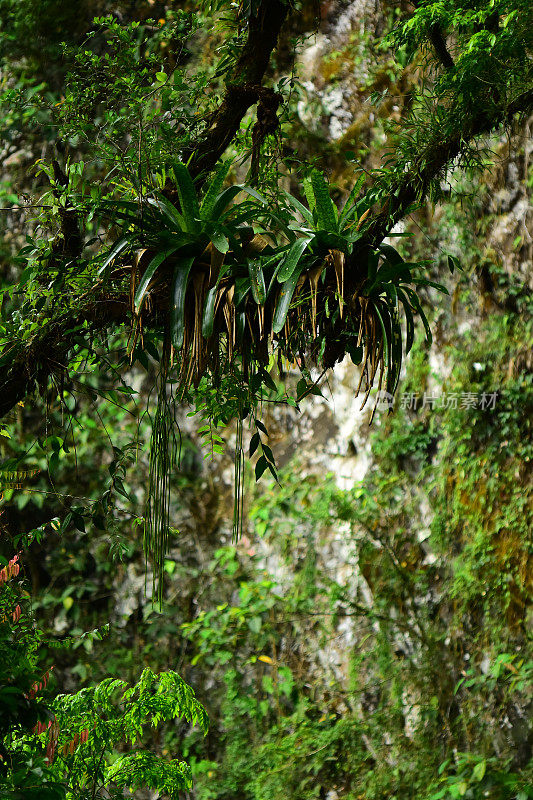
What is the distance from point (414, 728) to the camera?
3123mm

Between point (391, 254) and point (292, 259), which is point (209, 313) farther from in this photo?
point (391, 254)

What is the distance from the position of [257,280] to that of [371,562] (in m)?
2.20

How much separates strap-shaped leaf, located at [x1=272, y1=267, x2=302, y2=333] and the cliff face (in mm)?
1418

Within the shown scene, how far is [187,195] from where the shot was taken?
5.04ft

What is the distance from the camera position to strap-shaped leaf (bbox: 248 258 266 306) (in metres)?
1.46

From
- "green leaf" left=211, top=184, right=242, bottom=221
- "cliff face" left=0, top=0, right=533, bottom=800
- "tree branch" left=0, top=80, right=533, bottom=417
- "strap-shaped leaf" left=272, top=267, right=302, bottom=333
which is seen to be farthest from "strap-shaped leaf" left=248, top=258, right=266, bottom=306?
"cliff face" left=0, top=0, right=533, bottom=800

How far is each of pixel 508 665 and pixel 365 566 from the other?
0.83 metres

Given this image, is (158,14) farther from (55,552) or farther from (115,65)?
(55,552)

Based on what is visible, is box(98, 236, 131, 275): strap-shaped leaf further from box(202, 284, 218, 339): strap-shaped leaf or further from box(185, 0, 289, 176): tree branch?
box(185, 0, 289, 176): tree branch

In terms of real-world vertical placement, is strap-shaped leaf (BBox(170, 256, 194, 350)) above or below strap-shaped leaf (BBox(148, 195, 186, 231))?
below

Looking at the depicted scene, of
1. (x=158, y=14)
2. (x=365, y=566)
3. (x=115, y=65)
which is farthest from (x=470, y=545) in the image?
(x=158, y=14)

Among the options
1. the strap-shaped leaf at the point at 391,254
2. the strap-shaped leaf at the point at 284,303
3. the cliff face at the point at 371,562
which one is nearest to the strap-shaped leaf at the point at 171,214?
the strap-shaped leaf at the point at 284,303

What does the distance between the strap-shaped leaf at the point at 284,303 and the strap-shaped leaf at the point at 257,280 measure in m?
0.04

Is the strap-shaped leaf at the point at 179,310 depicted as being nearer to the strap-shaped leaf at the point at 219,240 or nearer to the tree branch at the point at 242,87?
the strap-shaped leaf at the point at 219,240
